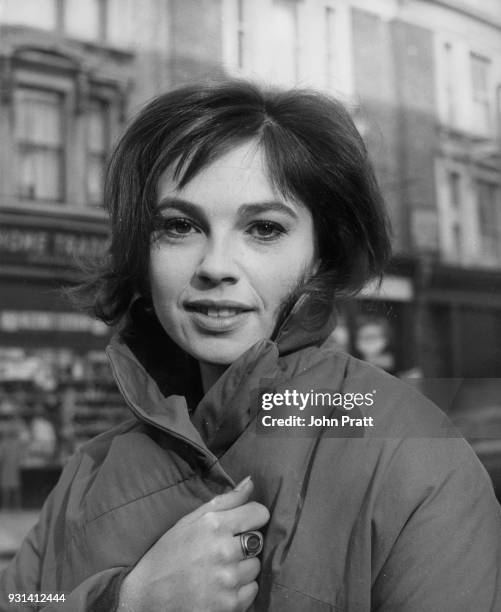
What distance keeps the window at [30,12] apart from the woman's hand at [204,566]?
88cm

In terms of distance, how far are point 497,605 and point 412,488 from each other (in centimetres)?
14

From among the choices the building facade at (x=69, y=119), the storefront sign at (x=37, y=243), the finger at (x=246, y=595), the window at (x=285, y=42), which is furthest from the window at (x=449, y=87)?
the storefront sign at (x=37, y=243)

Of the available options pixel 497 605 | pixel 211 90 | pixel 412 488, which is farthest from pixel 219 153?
pixel 497 605

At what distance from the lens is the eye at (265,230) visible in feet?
3.05

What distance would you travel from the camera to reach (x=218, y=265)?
909 mm

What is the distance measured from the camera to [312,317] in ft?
3.15

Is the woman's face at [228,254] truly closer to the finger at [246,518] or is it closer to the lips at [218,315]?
the lips at [218,315]

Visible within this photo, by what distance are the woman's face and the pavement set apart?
6.10ft

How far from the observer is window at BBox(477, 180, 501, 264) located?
99 centimetres

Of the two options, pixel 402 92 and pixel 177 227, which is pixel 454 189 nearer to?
pixel 402 92

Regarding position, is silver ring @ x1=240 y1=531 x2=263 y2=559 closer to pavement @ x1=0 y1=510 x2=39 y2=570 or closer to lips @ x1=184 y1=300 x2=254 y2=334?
lips @ x1=184 y1=300 x2=254 y2=334

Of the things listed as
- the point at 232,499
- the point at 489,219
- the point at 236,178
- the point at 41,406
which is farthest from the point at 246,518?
the point at 41,406

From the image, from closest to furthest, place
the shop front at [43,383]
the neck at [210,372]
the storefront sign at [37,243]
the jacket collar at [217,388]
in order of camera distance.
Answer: the jacket collar at [217,388], the neck at [210,372], the storefront sign at [37,243], the shop front at [43,383]

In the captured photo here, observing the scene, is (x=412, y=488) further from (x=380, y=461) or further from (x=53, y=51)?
(x=53, y=51)
